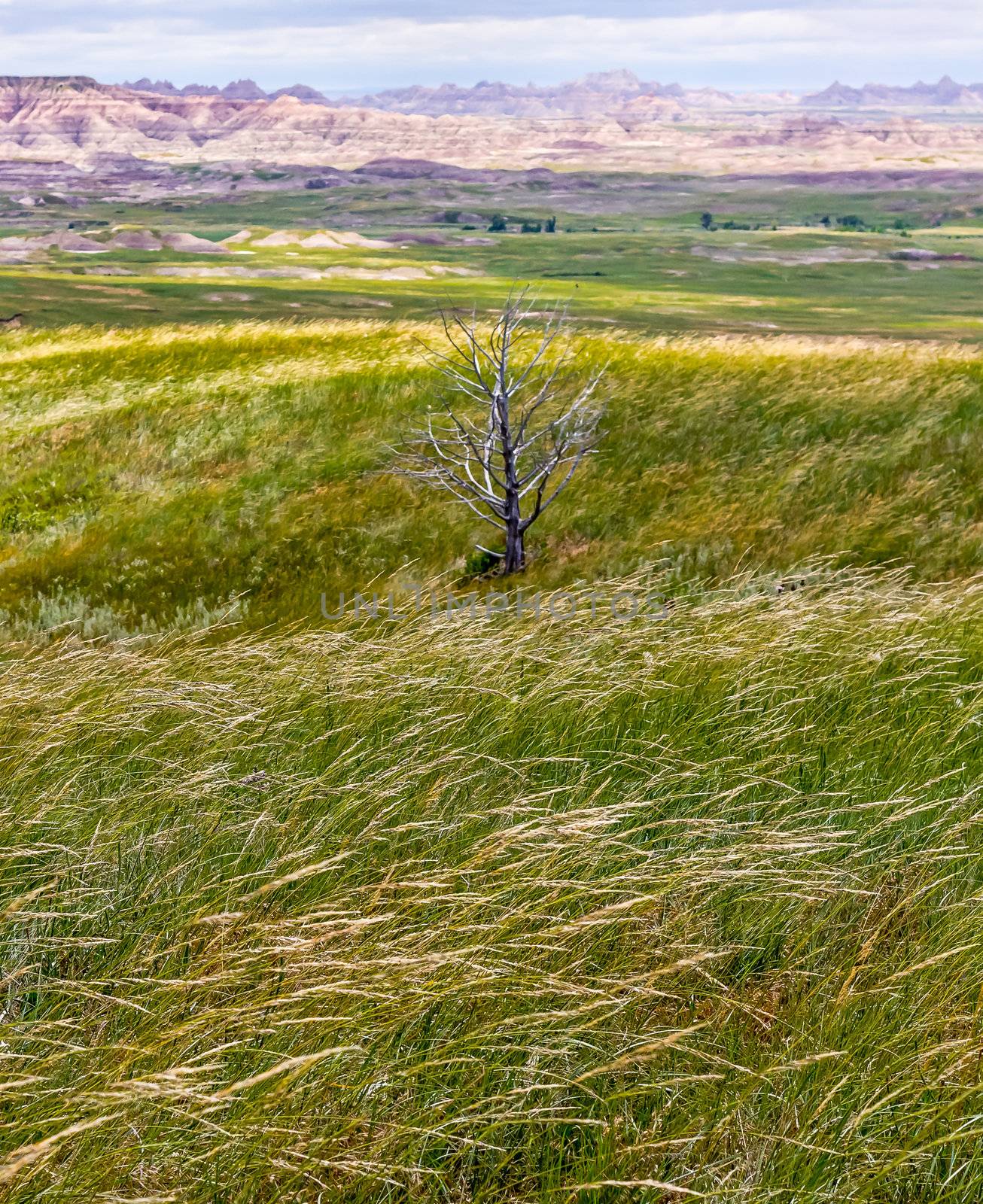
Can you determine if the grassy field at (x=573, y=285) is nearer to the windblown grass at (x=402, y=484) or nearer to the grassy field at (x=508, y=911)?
the windblown grass at (x=402, y=484)

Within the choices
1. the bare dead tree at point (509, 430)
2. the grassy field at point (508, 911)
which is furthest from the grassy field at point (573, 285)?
the grassy field at point (508, 911)

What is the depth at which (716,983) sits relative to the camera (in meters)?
3.11

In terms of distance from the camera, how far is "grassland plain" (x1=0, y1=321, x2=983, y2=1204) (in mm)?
2547

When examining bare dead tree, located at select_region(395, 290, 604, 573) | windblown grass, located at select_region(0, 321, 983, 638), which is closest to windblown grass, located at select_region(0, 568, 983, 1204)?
bare dead tree, located at select_region(395, 290, 604, 573)

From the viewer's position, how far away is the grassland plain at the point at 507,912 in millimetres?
2547

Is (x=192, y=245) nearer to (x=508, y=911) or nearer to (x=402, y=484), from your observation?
(x=402, y=484)

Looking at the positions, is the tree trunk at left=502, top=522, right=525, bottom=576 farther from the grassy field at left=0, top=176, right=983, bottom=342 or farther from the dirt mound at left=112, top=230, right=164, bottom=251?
the dirt mound at left=112, top=230, right=164, bottom=251

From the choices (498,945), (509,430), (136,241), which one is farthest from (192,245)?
(498,945)

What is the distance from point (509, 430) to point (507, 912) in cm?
1061

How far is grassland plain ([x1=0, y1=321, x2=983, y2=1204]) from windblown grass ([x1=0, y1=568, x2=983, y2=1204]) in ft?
0.06

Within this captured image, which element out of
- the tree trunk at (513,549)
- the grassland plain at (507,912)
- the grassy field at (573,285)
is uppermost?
the grassy field at (573,285)

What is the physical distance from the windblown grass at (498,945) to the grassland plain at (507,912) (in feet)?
0.06

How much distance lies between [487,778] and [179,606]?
9985 millimetres

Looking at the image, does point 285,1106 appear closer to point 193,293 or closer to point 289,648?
point 289,648
